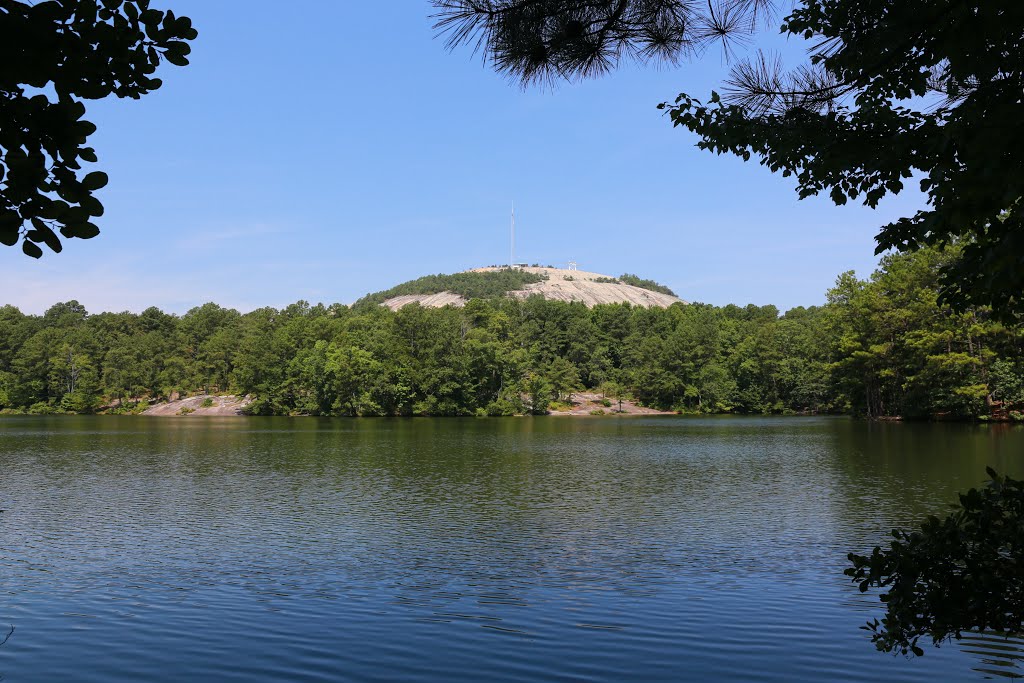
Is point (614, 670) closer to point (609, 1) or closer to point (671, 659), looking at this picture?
point (671, 659)

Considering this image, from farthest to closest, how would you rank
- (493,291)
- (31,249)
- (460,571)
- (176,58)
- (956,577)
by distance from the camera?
(493,291), (460,571), (956,577), (176,58), (31,249)

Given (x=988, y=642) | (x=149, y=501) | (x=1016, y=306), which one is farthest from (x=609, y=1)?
(x=149, y=501)

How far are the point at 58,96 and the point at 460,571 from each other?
11.4 metres

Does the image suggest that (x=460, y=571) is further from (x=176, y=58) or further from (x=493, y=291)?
(x=493, y=291)

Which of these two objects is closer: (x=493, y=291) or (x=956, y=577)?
(x=956, y=577)

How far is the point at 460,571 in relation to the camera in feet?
43.9

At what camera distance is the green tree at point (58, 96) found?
2.85 meters

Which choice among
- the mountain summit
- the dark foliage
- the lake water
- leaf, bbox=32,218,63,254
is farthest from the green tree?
the mountain summit

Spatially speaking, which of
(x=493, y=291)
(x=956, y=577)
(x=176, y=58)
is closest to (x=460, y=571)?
(x=956, y=577)

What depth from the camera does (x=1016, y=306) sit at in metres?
7.09

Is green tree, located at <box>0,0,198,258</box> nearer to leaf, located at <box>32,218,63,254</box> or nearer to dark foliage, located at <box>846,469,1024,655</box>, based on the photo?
leaf, located at <box>32,218,63,254</box>

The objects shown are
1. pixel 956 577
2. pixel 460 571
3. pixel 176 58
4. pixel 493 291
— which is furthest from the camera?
pixel 493 291

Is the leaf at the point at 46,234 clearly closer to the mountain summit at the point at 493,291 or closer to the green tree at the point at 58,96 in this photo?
the green tree at the point at 58,96

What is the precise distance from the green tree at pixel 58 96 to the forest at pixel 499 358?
60.5 m
